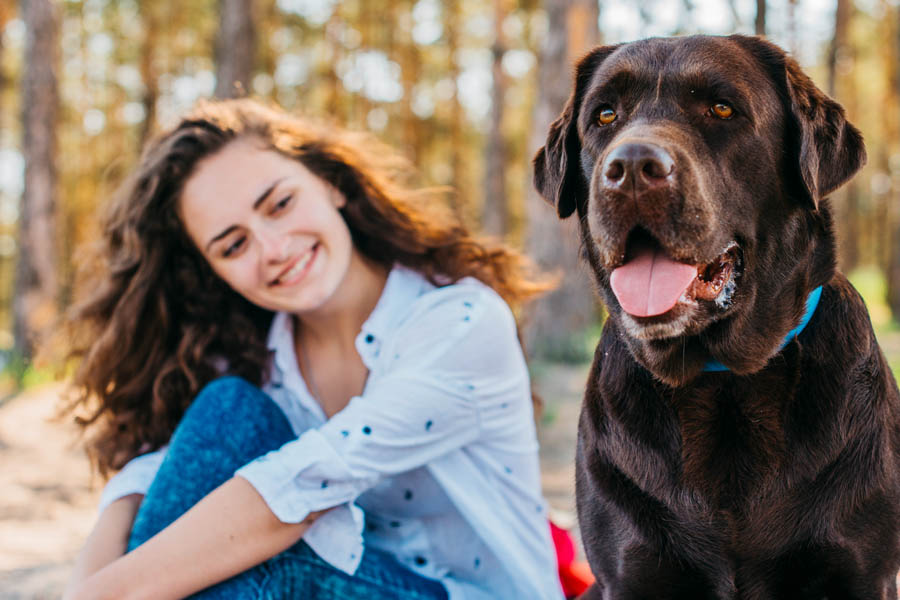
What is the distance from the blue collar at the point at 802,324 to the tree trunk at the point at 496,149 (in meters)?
12.2

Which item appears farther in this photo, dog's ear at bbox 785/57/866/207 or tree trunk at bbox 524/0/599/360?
tree trunk at bbox 524/0/599/360

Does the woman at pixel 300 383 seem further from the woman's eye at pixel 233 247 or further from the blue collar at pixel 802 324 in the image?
the blue collar at pixel 802 324

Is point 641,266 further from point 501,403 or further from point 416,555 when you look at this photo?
point 416,555

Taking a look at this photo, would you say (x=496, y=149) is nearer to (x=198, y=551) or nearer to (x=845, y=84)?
(x=845, y=84)

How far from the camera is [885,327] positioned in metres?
9.95

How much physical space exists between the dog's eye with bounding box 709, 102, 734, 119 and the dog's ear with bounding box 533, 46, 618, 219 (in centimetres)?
39

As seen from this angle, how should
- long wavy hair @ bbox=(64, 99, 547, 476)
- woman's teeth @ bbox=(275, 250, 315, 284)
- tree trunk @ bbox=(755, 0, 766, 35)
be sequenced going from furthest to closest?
tree trunk @ bbox=(755, 0, 766, 35)
long wavy hair @ bbox=(64, 99, 547, 476)
woman's teeth @ bbox=(275, 250, 315, 284)

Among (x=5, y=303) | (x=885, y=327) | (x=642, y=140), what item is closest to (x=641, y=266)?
(x=642, y=140)

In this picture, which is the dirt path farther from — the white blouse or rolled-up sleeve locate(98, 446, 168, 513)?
the white blouse

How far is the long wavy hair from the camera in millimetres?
3092

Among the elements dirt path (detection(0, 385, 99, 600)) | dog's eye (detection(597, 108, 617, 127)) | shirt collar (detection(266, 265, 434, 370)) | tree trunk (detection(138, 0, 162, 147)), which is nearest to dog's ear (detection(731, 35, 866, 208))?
dog's eye (detection(597, 108, 617, 127))

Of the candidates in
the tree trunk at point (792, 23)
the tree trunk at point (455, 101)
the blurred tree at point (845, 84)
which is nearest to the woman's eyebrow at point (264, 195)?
the blurred tree at point (845, 84)

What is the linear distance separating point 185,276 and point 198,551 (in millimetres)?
1356

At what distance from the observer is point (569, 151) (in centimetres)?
217
